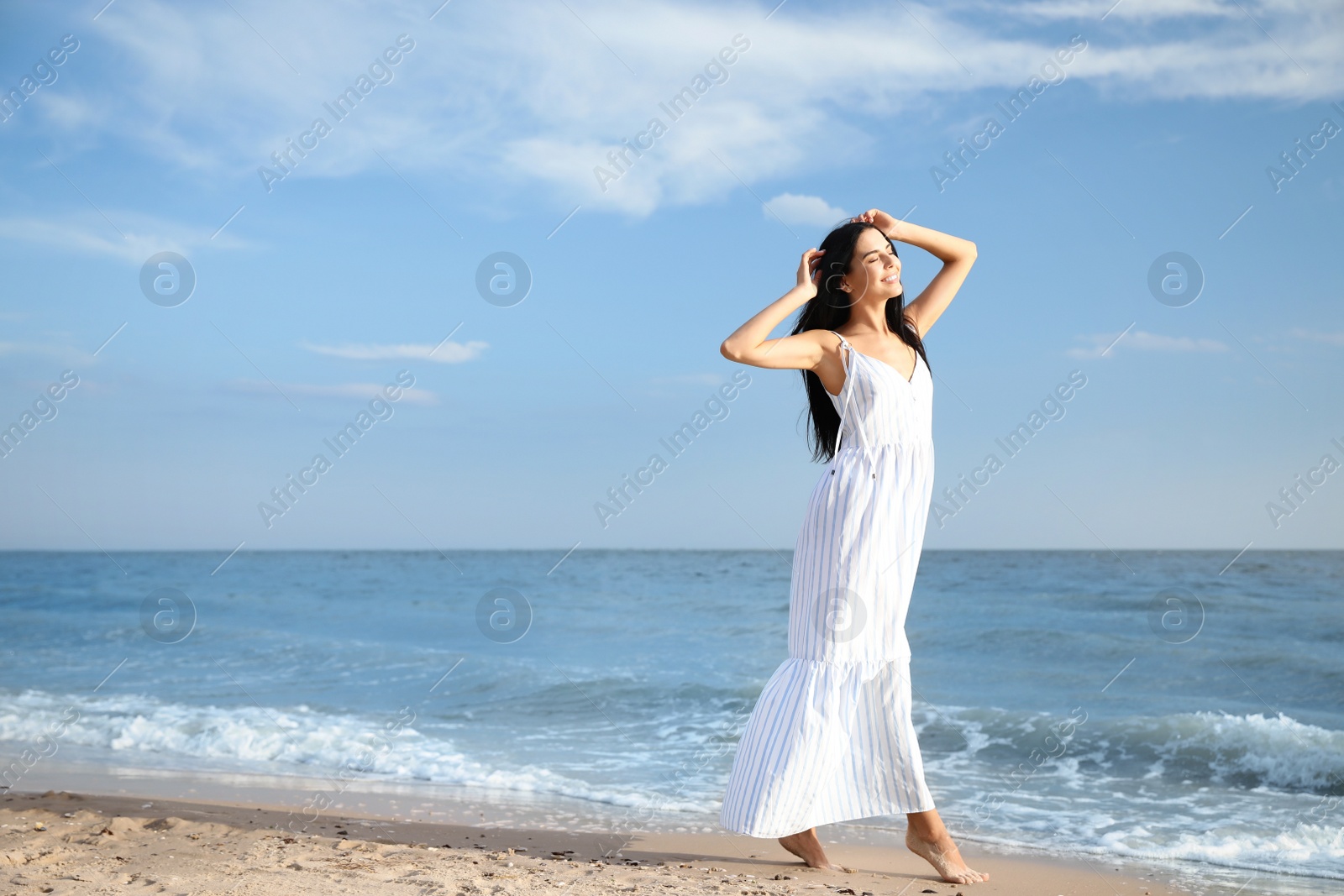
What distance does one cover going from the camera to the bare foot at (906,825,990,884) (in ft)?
11.5

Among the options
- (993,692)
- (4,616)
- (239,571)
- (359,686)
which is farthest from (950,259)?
(239,571)

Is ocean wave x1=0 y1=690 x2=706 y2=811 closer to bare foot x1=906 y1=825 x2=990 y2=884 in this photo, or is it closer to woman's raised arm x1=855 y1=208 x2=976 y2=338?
bare foot x1=906 y1=825 x2=990 y2=884

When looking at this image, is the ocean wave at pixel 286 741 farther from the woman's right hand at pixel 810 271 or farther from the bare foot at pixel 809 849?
the woman's right hand at pixel 810 271

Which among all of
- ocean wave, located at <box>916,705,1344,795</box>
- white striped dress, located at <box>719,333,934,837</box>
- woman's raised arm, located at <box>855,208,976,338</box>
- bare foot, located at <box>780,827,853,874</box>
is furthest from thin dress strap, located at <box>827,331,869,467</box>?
ocean wave, located at <box>916,705,1344,795</box>

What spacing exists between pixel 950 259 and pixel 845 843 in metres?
2.57

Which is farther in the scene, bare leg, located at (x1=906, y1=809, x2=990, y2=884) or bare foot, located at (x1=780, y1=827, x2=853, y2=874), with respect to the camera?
bare foot, located at (x1=780, y1=827, x2=853, y2=874)

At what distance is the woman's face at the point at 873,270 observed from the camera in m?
3.57

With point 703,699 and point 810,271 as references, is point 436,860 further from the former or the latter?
point 703,699

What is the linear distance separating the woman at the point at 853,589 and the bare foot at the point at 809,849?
1.00ft

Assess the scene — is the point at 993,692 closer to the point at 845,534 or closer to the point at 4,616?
the point at 845,534

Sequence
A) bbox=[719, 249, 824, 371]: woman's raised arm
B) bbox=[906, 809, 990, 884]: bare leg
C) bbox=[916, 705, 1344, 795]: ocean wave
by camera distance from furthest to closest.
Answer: bbox=[916, 705, 1344, 795]: ocean wave < bbox=[906, 809, 990, 884]: bare leg < bbox=[719, 249, 824, 371]: woman's raised arm

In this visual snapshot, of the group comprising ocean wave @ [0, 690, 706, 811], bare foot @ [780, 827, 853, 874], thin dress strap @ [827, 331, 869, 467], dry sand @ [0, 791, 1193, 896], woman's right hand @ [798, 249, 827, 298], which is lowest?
dry sand @ [0, 791, 1193, 896]

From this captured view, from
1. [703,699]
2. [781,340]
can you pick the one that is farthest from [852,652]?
[703,699]

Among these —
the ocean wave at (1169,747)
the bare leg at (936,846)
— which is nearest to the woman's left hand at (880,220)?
the bare leg at (936,846)
